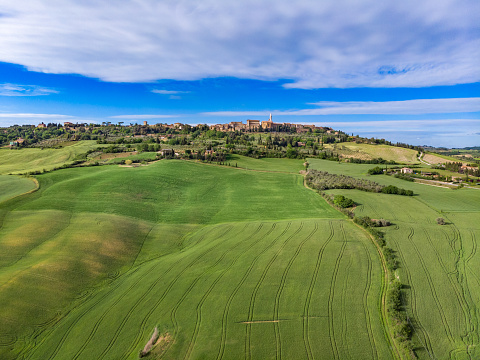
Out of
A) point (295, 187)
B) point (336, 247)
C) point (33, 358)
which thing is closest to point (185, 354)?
point (33, 358)

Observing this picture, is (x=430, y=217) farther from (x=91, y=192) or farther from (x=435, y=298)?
(x=91, y=192)

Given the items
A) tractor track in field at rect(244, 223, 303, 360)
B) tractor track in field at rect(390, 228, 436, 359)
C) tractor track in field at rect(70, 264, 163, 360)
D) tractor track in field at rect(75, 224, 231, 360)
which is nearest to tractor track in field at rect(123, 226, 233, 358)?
tractor track in field at rect(75, 224, 231, 360)

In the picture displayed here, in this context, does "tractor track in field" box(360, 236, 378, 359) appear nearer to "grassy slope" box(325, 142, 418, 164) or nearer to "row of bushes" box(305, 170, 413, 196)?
"row of bushes" box(305, 170, 413, 196)

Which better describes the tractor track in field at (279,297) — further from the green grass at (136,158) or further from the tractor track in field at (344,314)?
the green grass at (136,158)

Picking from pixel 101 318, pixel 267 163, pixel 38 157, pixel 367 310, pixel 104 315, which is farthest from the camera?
pixel 267 163

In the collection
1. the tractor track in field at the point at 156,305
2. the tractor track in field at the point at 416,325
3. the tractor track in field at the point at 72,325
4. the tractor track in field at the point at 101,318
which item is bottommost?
the tractor track in field at the point at 72,325

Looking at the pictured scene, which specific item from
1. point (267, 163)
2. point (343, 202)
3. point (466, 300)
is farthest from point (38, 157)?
point (466, 300)

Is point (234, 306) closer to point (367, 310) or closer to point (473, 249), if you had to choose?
point (367, 310)

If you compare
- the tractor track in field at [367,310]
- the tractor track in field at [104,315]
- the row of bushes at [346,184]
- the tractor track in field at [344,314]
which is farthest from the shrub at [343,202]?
the tractor track in field at [104,315]
